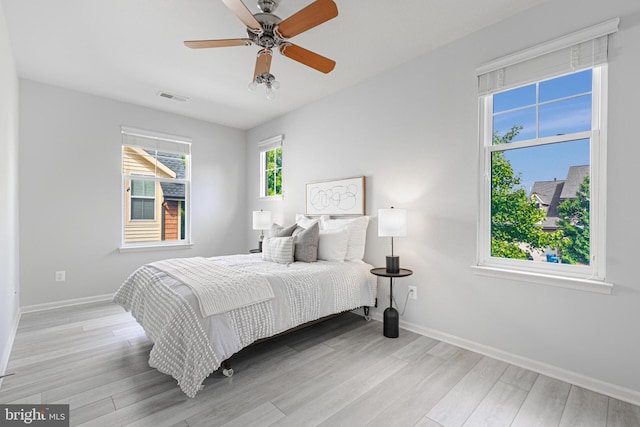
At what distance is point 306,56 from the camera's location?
2.33 metres

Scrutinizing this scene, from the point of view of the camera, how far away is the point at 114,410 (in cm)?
179

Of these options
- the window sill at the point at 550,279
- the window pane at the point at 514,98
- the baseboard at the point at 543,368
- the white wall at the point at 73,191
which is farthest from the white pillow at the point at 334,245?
the white wall at the point at 73,191

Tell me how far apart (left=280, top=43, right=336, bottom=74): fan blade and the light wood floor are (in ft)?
7.85

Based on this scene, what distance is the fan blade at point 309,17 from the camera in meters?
1.76

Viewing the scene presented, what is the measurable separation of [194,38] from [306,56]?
114 cm

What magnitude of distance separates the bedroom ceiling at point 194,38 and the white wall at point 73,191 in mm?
294

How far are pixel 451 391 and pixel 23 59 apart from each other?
5017 millimetres

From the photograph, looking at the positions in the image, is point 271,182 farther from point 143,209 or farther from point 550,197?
point 550,197

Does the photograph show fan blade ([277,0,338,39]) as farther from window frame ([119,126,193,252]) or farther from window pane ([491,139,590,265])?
window frame ([119,126,193,252])

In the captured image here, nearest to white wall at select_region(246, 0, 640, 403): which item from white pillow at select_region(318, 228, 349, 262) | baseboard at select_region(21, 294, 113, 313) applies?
white pillow at select_region(318, 228, 349, 262)

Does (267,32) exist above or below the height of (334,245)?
above

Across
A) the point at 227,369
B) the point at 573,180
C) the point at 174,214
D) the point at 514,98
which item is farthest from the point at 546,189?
the point at 174,214

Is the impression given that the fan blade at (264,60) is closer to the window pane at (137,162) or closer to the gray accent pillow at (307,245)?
the gray accent pillow at (307,245)

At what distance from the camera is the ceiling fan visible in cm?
181
